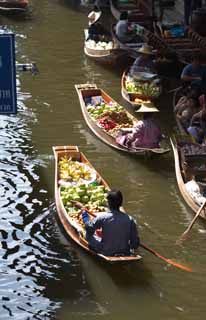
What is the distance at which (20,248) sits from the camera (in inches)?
507

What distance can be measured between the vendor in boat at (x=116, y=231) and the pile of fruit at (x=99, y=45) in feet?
41.6

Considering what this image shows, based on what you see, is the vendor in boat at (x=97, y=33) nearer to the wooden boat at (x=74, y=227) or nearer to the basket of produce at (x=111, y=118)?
the basket of produce at (x=111, y=118)

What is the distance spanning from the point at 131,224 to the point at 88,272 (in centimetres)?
106

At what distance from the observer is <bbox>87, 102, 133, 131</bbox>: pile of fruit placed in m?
17.9

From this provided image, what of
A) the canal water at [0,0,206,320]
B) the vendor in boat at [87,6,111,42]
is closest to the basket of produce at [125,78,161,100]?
the canal water at [0,0,206,320]

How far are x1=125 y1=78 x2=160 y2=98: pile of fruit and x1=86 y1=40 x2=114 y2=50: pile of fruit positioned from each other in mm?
3691

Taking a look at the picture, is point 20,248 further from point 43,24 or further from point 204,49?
point 43,24

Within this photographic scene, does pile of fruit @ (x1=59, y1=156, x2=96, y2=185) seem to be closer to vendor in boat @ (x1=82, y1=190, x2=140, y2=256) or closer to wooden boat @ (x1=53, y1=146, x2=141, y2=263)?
wooden boat @ (x1=53, y1=146, x2=141, y2=263)

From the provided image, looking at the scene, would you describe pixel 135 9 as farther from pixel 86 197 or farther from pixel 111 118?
pixel 86 197

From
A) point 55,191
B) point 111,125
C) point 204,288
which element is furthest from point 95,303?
point 111,125

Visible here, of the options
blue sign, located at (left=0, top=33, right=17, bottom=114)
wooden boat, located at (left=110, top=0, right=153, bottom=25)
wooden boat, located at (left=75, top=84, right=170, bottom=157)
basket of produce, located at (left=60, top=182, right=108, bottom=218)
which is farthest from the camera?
wooden boat, located at (left=110, top=0, right=153, bottom=25)

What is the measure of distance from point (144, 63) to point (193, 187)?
7.31m

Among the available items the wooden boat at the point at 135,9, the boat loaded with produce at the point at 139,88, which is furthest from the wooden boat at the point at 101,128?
the wooden boat at the point at 135,9

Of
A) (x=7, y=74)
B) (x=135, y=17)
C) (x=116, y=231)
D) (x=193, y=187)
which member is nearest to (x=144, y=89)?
(x=193, y=187)
